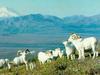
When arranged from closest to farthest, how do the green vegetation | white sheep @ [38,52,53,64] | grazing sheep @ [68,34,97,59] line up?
the green vegetation → grazing sheep @ [68,34,97,59] → white sheep @ [38,52,53,64]

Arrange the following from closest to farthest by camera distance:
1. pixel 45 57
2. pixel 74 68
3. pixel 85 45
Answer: pixel 74 68
pixel 85 45
pixel 45 57

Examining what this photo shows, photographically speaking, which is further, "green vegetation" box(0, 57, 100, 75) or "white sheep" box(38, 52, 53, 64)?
"white sheep" box(38, 52, 53, 64)

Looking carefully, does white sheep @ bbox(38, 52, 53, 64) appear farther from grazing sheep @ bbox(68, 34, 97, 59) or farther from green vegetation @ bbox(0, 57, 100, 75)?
green vegetation @ bbox(0, 57, 100, 75)

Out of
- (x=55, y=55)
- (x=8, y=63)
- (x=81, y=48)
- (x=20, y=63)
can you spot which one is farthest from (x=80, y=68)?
(x=8, y=63)

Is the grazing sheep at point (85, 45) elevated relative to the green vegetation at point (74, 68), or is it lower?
elevated

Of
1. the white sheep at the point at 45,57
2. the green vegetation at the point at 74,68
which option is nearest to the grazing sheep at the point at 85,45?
the green vegetation at the point at 74,68

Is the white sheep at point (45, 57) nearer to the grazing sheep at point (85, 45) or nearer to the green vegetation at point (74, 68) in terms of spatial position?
the grazing sheep at point (85, 45)

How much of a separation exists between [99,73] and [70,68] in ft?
10.6

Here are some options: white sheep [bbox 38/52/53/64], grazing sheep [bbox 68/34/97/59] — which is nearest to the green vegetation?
grazing sheep [bbox 68/34/97/59]

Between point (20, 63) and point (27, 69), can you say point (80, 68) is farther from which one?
point (20, 63)

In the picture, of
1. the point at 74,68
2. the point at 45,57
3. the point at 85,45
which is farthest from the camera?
the point at 45,57

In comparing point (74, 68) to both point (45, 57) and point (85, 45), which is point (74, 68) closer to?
point (85, 45)

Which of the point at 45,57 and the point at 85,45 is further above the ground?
the point at 85,45

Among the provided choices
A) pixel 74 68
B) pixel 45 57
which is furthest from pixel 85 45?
pixel 45 57
